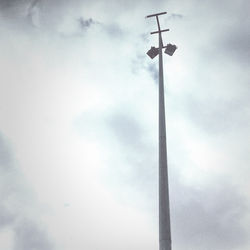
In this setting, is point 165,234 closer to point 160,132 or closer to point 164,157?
point 164,157

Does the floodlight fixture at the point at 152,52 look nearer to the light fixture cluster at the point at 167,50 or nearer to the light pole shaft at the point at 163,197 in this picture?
the light fixture cluster at the point at 167,50

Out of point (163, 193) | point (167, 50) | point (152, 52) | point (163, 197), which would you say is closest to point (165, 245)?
point (163, 197)

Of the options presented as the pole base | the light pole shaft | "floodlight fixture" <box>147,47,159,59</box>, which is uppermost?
"floodlight fixture" <box>147,47,159,59</box>

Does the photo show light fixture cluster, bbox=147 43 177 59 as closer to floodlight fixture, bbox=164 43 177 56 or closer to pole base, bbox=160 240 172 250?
floodlight fixture, bbox=164 43 177 56

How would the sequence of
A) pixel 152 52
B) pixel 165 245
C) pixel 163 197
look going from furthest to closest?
pixel 152 52 → pixel 163 197 → pixel 165 245

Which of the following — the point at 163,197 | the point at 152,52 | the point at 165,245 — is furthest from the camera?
the point at 152,52

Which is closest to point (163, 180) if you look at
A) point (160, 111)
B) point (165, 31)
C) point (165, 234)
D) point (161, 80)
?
point (165, 234)

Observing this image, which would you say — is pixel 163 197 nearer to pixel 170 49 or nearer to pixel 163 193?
pixel 163 193

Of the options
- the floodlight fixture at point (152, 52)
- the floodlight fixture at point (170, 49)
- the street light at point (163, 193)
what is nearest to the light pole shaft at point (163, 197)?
→ the street light at point (163, 193)

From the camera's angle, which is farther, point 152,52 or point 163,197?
point 152,52

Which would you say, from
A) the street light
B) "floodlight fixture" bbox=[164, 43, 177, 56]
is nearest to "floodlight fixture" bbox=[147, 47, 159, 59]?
"floodlight fixture" bbox=[164, 43, 177, 56]

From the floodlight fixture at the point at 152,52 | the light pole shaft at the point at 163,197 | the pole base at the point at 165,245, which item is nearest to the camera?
Answer: the pole base at the point at 165,245

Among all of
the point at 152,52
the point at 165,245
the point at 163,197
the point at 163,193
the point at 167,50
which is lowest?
the point at 165,245

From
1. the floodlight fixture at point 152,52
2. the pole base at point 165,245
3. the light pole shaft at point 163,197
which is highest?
the floodlight fixture at point 152,52
